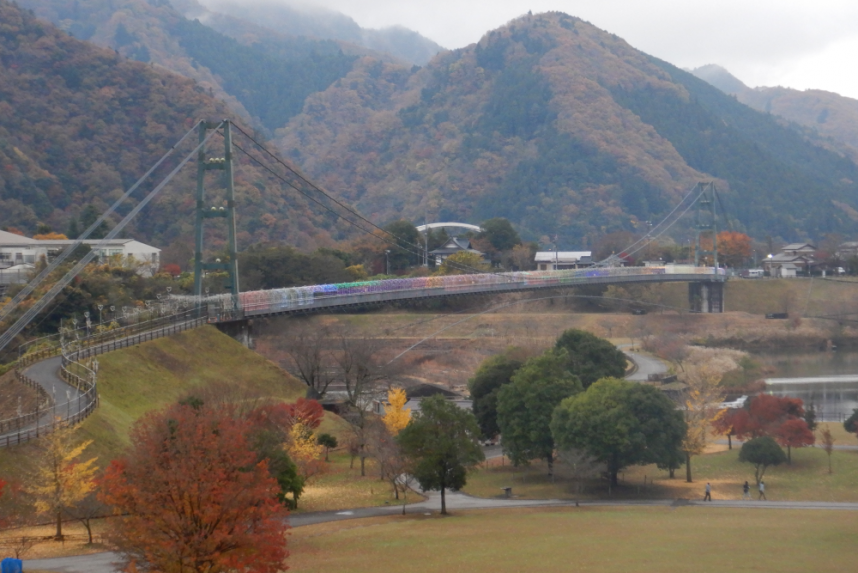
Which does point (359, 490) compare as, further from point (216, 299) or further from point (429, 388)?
point (429, 388)

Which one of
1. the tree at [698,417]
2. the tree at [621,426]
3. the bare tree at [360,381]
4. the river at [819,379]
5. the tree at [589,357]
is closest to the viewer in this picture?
the tree at [621,426]

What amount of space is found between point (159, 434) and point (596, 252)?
8764 cm

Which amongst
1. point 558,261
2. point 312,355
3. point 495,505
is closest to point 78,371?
point 495,505

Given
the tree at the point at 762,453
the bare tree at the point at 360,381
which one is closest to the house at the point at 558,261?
the bare tree at the point at 360,381

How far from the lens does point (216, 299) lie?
142 ft

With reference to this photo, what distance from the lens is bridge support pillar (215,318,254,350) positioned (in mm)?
42406

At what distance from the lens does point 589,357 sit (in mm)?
41438

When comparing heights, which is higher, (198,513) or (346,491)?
(198,513)

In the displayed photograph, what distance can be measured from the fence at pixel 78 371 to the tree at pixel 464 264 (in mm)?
33833

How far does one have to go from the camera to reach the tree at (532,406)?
109ft

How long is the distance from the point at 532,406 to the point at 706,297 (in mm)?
47162

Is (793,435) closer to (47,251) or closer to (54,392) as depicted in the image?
(54,392)

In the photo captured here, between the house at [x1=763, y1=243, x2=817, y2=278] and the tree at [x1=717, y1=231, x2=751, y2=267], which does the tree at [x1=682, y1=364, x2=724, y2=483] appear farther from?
the tree at [x1=717, y1=231, x2=751, y2=267]

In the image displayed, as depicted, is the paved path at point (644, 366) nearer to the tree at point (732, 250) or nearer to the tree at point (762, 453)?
the tree at point (762, 453)
